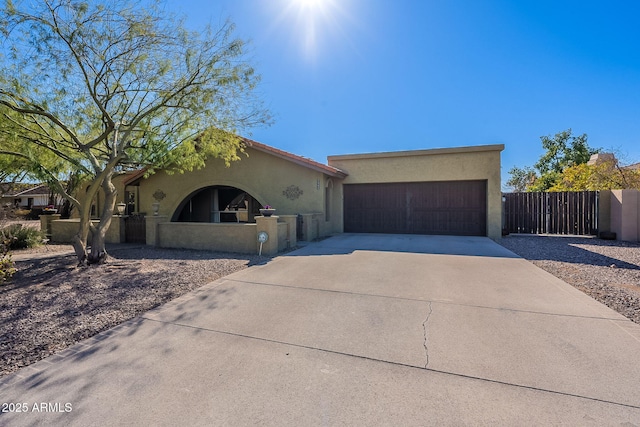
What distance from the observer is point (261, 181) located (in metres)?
13.4

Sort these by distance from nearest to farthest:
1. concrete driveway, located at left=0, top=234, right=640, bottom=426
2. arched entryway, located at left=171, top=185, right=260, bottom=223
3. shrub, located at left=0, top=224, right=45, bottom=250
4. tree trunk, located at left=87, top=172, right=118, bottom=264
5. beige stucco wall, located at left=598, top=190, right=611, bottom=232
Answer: concrete driveway, located at left=0, top=234, right=640, bottom=426 → tree trunk, located at left=87, top=172, right=118, bottom=264 → shrub, located at left=0, top=224, right=45, bottom=250 → beige stucco wall, located at left=598, top=190, right=611, bottom=232 → arched entryway, located at left=171, top=185, right=260, bottom=223

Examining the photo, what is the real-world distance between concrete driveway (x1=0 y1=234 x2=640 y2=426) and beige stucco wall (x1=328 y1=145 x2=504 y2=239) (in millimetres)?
8420

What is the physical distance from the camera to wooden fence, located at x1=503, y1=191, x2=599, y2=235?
1321cm

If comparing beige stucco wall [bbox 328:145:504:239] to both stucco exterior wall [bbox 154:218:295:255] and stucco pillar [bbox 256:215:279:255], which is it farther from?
stucco pillar [bbox 256:215:279:255]

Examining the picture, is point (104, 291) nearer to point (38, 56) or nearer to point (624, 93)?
point (38, 56)

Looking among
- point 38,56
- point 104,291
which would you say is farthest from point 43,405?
point 38,56

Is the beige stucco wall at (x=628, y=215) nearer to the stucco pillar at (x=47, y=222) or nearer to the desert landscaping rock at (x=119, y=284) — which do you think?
the desert landscaping rock at (x=119, y=284)

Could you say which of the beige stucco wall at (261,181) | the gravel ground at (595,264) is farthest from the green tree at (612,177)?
the beige stucco wall at (261,181)

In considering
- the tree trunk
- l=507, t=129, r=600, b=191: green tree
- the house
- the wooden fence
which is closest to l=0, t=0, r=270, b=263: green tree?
the tree trunk

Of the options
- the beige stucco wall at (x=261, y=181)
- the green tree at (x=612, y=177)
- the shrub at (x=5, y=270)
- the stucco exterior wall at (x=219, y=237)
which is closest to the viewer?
the shrub at (x=5, y=270)

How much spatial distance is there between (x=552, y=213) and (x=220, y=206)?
16.7 meters

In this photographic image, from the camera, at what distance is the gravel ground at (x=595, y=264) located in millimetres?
5023

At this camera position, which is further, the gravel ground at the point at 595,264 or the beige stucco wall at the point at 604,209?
the beige stucco wall at the point at 604,209

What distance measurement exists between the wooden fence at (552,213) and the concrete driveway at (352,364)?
10565 mm
